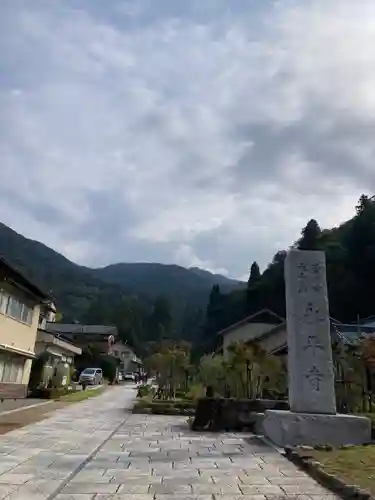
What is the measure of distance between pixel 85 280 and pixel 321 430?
113 m

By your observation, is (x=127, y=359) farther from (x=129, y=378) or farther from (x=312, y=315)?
(x=312, y=315)

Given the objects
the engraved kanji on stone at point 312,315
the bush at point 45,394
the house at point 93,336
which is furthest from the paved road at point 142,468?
the house at point 93,336

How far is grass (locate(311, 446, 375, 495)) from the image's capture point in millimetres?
5797

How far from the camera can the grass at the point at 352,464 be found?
19.0 ft

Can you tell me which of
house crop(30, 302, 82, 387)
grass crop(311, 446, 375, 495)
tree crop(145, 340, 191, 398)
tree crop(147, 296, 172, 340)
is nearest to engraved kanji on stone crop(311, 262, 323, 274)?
grass crop(311, 446, 375, 495)

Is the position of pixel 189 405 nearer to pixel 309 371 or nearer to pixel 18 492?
pixel 309 371

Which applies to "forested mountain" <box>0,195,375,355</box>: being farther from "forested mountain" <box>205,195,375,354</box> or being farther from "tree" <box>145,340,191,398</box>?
"tree" <box>145,340,191,398</box>

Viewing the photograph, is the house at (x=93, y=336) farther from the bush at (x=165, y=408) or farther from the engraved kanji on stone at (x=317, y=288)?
the engraved kanji on stone at (x=317, y=288)

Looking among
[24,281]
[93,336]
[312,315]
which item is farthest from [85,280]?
[312,315]

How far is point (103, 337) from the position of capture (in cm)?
6322

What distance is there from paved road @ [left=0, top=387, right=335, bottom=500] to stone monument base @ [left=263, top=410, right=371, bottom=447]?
1.98 ft

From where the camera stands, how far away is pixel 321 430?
9.46 metres

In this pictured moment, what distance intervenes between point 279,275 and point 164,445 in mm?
49944

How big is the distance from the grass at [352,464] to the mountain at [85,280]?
251 ft
